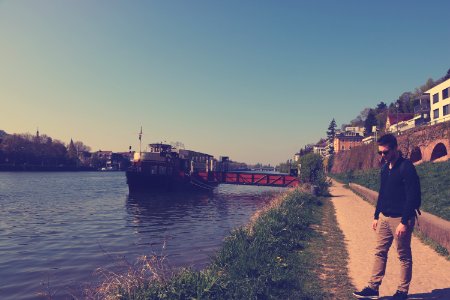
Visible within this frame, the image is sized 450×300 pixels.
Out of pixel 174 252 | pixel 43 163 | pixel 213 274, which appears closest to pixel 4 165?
pixel 43 163

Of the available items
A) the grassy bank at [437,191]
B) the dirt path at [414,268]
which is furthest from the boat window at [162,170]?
the dirt path at [414,268]

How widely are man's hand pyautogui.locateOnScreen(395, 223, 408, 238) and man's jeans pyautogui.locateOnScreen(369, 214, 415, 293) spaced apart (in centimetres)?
6

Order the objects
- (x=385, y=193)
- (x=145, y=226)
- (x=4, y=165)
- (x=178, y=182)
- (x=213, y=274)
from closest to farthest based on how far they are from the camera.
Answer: (x=385, y=193), (x=213, y=274), (x=145, y=226), (x=178, y=182), (x=4, y=165)

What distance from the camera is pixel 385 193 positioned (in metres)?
5.30

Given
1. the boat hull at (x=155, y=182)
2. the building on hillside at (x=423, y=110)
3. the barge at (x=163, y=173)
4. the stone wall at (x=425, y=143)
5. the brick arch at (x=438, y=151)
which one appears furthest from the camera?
the building on hillside at (x=423, y=110)

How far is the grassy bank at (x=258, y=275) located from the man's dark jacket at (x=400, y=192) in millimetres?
1775

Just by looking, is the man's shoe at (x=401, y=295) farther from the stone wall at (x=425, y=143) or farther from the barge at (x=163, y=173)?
the barge at (x=163, y=173)

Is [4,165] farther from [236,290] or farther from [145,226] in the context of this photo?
[236,290]

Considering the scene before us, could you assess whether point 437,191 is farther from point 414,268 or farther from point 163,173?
point 163,173

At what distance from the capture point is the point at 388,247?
17.2 feet

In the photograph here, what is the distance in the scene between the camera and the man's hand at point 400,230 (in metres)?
4.76

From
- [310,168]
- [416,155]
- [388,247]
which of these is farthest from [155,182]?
[388,247]

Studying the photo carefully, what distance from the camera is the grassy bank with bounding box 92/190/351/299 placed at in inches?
212

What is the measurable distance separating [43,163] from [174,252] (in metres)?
109
